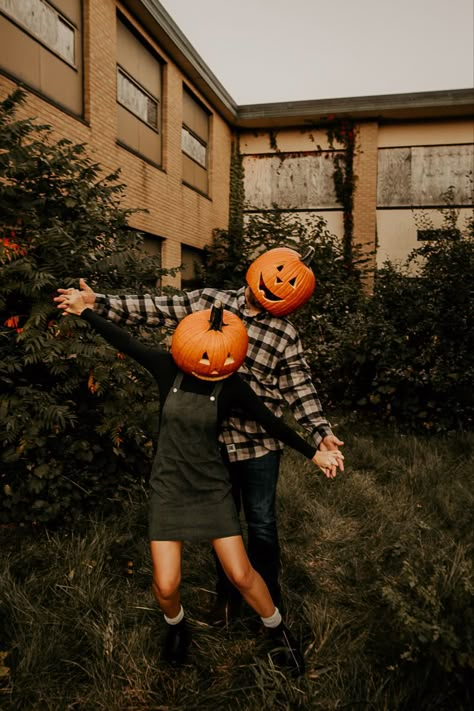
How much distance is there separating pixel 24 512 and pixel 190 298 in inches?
77.1

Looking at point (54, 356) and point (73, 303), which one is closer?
point (73, 303)

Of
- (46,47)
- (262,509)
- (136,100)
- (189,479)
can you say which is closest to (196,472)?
(189,479)

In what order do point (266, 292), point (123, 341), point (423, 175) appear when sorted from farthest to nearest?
point (423, 175) < point (266, 292) < point (123, 341)

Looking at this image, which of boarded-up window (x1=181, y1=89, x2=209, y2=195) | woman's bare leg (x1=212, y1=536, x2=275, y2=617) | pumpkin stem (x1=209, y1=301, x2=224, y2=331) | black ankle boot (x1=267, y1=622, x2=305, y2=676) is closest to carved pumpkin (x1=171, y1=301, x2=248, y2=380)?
pumpkin stem (x1=209, y1=301, x2=224, y2=331)

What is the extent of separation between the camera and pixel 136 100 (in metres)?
10.1

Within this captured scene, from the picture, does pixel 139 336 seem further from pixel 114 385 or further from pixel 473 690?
pixel 473 690

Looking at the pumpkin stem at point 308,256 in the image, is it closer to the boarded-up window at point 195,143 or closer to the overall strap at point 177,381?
the overall strap at point 177,381

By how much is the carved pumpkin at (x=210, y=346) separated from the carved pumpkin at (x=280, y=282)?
1.01ft

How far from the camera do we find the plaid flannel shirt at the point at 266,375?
2492 millimetres

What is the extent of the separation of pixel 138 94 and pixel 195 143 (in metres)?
2.86

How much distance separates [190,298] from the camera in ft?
9.07

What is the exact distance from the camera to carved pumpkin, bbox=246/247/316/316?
2.39m

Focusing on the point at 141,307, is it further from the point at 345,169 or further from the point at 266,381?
the point at 345,169

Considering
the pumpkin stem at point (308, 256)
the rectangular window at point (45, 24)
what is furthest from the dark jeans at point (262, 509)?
the rectangular window at point (45, 24)
